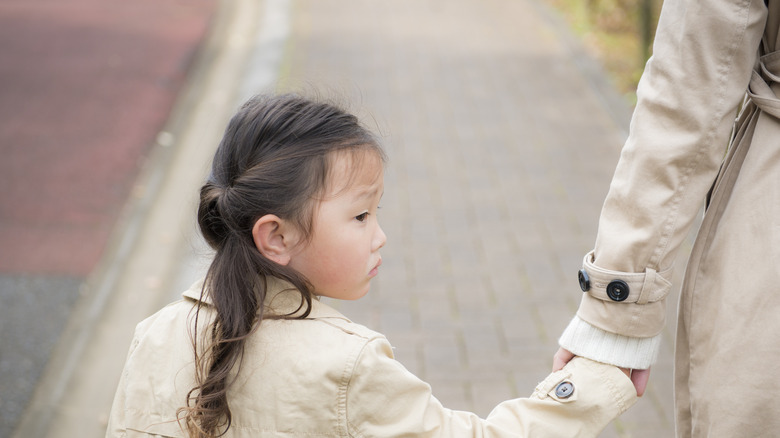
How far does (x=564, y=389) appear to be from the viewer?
1.57m

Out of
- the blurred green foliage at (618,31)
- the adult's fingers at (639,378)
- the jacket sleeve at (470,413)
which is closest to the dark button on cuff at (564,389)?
the jacket sleeve at (470,413)

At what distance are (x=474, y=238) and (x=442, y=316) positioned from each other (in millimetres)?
832

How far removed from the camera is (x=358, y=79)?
23.2 feet

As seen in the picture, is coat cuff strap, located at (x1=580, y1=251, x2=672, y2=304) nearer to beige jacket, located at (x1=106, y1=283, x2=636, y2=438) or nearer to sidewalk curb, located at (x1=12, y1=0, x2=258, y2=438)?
beige jacket, located at (x1=106, y1=283, x2=636, y2=438)

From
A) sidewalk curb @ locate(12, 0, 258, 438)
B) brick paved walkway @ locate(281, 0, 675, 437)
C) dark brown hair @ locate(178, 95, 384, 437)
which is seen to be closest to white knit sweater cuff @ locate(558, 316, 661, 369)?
dark brown hair @ locate(178, 95, 384, 437)

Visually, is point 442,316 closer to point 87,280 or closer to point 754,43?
point 87,280

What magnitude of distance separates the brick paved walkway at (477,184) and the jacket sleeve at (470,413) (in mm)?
934

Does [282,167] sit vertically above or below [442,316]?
above

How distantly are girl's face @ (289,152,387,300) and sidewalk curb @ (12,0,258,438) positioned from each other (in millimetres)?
2253

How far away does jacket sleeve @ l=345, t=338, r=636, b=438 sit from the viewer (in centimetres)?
140

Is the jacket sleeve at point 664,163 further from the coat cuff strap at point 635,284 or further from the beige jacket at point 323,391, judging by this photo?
the beige jacket at point 323,391

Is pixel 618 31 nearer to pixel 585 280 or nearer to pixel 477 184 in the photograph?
pixel 477 184

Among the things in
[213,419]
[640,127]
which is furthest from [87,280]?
[640,127]

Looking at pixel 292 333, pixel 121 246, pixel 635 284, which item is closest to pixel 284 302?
pixel 292 333
